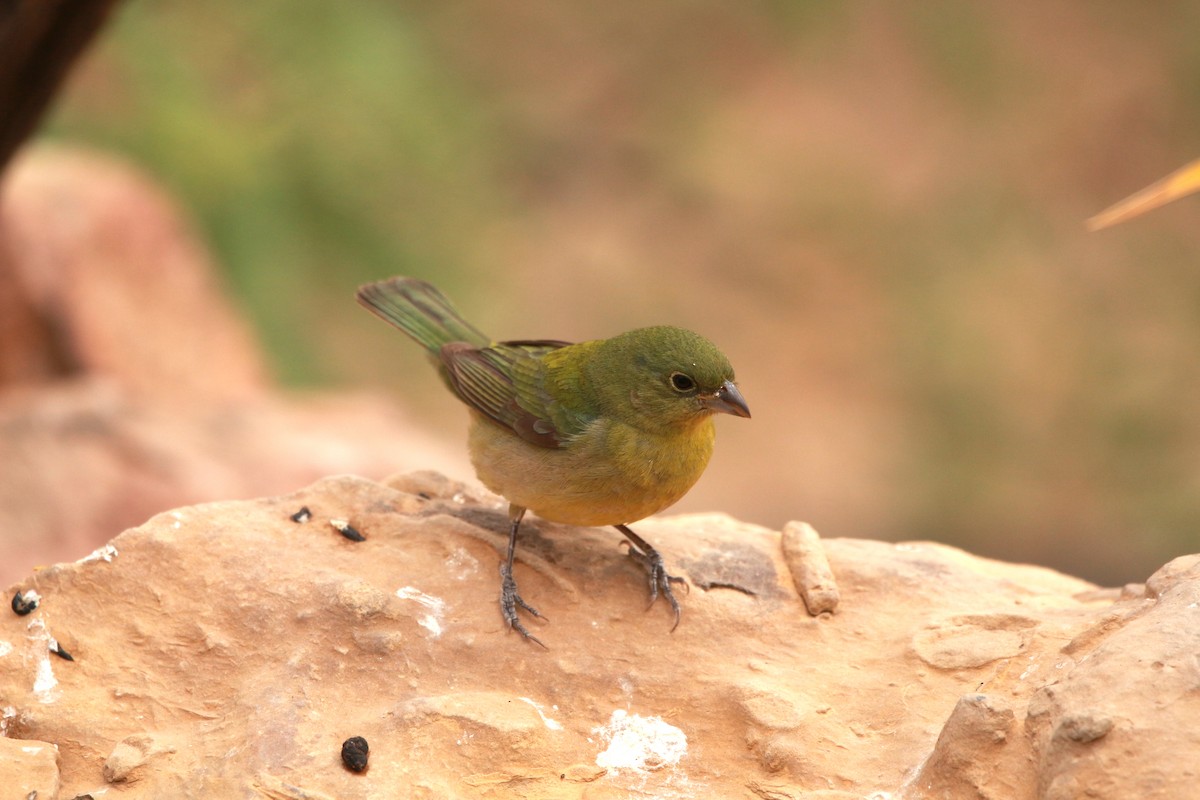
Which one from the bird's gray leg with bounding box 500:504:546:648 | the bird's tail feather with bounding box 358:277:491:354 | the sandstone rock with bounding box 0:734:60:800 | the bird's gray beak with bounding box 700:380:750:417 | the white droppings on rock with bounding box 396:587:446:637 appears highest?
the bird's tail feather with bounding box 358:277:491:354

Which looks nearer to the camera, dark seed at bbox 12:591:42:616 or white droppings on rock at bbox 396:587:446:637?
dark seed at bbox 12:591:42:616

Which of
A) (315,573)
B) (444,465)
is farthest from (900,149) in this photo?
(315,573)

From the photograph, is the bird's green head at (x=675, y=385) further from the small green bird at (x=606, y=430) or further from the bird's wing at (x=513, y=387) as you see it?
the bird's wing at (x=513, y=387)

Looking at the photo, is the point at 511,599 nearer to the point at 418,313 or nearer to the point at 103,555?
the point at 103,555

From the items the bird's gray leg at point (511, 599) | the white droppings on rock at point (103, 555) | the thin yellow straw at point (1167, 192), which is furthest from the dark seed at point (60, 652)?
the thin yellow straw at point (1167, 192)

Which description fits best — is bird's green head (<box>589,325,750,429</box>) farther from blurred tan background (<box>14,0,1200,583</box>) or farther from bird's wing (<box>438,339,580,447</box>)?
blurred tan background (<box>14,0,1200,583</box>)

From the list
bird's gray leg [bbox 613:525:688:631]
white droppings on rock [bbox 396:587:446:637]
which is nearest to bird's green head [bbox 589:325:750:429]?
bird's gray leg [bbox 613:525:688:631]

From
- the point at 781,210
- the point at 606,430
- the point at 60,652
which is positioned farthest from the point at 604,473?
the point at 781,210

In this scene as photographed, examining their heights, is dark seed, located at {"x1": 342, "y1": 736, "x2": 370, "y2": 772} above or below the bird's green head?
below

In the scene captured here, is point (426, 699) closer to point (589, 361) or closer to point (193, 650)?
point (193, 650)
